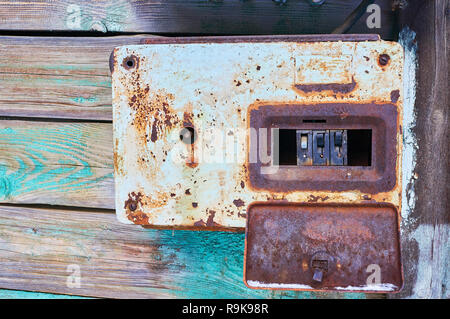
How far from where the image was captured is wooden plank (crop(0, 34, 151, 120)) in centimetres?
103

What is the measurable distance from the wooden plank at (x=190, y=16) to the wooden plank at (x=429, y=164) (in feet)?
0.29

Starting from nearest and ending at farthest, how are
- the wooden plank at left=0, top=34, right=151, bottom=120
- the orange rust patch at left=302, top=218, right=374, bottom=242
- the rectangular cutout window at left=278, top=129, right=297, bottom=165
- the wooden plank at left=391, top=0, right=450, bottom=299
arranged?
1. the orange rust patch at left=302, top=218, right=374, bottom=242
2. the rectangular cutout window at left=278, top=129, right=297, bottom=165
3. the wooden plank at left=391, top=0, right=450, bottom=299
4. the wooden plank at left=0, top=34, right=151, bottom=120

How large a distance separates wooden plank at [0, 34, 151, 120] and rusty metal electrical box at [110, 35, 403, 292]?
0.91ft

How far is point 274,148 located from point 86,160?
2.06 feet

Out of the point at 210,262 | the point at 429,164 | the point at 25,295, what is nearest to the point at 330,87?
the point at 429,164

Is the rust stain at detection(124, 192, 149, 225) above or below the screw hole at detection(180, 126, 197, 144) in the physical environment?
below

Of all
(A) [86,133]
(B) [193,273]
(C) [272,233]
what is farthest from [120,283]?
(C) [272,233]

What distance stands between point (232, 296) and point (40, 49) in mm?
967

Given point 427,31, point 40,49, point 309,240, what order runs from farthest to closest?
1. point 40,49
2. point 427,31
3. point 309,240

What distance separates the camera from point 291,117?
73 centimetres

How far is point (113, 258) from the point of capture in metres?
1.09

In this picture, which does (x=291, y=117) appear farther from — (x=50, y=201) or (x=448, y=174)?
(x=50, y=201)

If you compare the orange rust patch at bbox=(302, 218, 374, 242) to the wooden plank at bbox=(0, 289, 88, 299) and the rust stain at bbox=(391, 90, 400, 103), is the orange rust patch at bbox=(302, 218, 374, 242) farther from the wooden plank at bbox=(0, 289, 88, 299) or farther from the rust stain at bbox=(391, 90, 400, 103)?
the wooden plank at bbox=(0, 289, 88, 299)

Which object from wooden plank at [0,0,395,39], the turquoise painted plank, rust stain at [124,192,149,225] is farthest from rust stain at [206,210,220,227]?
wooden plank at [0,0,395,39]
